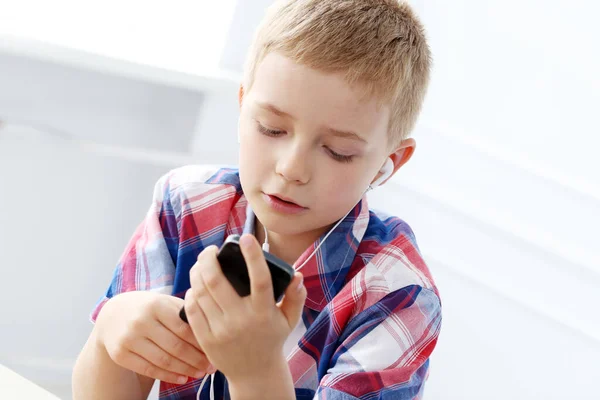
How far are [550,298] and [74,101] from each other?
115 centimetres

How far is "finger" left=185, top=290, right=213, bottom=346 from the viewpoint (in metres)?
0.75

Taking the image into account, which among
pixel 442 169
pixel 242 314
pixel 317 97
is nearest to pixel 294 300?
pixel 242 314

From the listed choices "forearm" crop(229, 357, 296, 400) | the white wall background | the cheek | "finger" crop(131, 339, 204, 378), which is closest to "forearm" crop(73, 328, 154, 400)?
"finger" crop(131, 339, 204, 378)

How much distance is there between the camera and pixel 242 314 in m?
0.73

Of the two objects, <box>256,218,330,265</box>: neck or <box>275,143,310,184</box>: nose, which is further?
<box>256,218,330,265</box>: neck

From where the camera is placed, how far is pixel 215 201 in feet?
3.72

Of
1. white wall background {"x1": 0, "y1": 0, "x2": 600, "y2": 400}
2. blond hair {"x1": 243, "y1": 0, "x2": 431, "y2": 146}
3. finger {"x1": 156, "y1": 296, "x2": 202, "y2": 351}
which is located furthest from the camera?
white wall background {"x1": 0, "y1": 0, "x2": 600, "y2": 400}

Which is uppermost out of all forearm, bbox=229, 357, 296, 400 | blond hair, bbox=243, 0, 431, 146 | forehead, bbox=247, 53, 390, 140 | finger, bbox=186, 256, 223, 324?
blond hair, bbox=243, 0, 431, 146

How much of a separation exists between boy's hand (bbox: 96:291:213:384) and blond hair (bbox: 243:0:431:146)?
1.04 ft

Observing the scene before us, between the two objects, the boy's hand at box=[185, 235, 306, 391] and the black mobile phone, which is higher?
the black mobile phone

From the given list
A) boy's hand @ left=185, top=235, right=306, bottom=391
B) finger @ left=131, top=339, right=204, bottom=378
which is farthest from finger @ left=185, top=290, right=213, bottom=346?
finger @ left=131, top=339, right=204, bottom=378

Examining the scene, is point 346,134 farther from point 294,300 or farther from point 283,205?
point 294,300

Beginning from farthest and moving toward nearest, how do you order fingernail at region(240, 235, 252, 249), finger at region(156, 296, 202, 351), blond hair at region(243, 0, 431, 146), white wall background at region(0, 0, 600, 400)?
white wall background at region(0, 0, 600, 400) < blond hair at region(243, 0, 431, 146) < finger at region(156, 296, 202, 351) < fingernail at region(240, 235, 252, 249)

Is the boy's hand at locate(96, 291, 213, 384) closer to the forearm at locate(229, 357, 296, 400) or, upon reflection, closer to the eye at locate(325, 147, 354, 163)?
the forearm at locate(229, 357, 296, 400)
